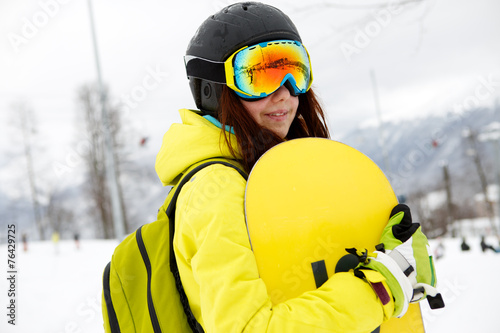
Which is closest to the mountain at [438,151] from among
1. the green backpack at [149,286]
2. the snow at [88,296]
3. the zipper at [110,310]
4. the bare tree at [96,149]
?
the snow at [88,296]

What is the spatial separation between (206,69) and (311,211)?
0.72 metres

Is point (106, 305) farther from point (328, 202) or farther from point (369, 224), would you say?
point (369, 224)

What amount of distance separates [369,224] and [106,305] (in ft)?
3.23

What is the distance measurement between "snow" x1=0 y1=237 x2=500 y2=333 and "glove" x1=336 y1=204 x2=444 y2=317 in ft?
12.1

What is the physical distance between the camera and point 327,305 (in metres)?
0.98

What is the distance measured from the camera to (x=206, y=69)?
1.47 metres

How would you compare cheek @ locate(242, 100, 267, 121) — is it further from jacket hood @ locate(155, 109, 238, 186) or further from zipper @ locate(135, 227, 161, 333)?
zipper @ locate(135, 227, 161, 333)

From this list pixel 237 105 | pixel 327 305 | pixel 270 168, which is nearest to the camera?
pixel 327 305

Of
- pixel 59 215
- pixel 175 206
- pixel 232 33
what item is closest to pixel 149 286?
pixel 175 206

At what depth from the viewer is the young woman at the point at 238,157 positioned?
95cm

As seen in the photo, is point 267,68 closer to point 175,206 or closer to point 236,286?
point 175,206

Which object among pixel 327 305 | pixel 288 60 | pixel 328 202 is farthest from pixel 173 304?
pixel 288 60

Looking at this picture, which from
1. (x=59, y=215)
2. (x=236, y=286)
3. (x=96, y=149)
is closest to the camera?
(x=236, y=286)

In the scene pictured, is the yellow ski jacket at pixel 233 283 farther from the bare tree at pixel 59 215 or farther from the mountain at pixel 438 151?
the bare tree at pixel 59 215
